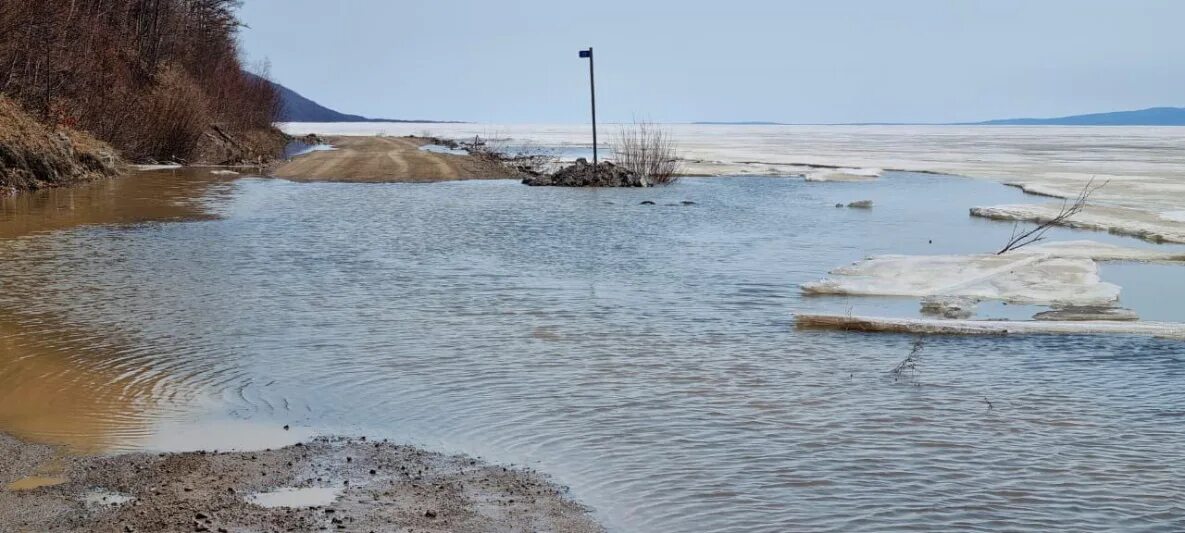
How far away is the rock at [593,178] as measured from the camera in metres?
32.9

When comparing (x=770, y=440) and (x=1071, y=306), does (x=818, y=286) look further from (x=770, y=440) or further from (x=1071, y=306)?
(x=770, y=440)

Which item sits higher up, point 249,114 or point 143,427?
point 249,114

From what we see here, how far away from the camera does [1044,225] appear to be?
15352 millimetres

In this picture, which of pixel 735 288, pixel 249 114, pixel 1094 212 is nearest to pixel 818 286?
pixel 735 288

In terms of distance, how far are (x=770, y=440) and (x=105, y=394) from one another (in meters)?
4.24

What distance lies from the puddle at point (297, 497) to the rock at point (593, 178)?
2763 cm

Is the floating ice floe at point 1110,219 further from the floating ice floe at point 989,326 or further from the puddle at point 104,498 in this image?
the puddle at point 104,498

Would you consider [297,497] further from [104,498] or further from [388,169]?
[388,169]

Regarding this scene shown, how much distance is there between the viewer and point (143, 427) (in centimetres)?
638

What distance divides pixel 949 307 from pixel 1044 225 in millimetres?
5216

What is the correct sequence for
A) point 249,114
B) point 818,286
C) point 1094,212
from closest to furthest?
point 818,286 < point 1094,212 < point 249,114

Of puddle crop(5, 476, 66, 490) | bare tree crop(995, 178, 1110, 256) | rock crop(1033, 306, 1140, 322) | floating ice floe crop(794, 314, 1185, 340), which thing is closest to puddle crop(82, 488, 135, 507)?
puddle crop(5, 476, 66, 490)

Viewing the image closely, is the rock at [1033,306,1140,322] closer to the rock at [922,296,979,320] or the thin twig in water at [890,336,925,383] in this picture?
the rock at [922,296,979,320]

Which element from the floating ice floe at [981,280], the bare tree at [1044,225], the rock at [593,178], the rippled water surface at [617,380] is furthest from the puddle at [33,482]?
the rock at [593,178]
